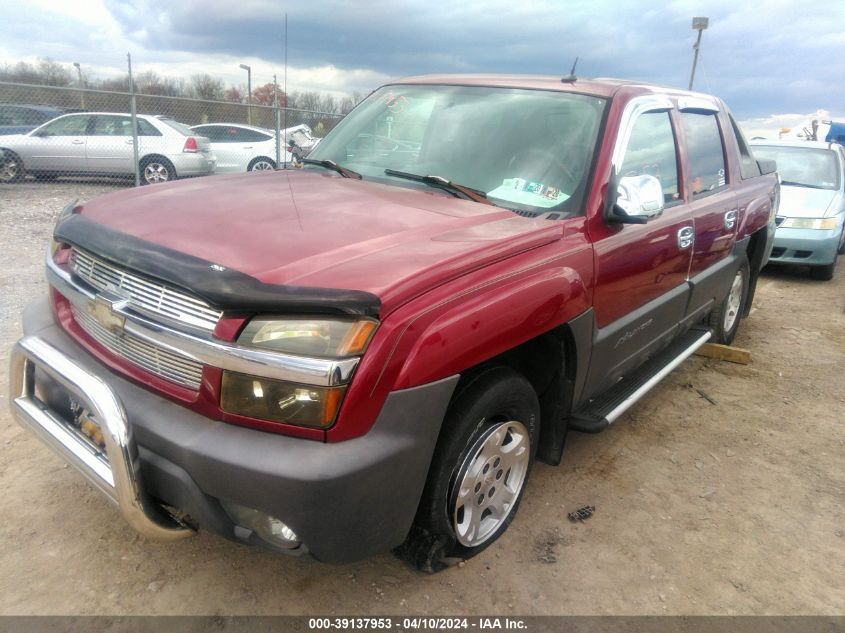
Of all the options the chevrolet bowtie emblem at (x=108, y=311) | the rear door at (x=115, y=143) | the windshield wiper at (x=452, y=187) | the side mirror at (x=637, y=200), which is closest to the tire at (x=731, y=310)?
the side mirror at (x=637, y=200)

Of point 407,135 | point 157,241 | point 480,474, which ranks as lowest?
point 480,474

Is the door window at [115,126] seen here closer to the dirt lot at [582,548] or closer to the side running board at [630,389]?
the dirt lot at [582,548]

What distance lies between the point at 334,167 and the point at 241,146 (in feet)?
36.2

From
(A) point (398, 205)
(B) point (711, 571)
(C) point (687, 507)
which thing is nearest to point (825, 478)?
(C) point (687, 507)

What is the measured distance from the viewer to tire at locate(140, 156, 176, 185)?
→ 11.6 metres

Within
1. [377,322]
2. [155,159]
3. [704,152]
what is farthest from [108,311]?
[155,159]

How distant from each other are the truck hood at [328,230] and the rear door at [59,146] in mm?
10205

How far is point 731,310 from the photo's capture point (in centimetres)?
525

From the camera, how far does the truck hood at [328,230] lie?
197cm

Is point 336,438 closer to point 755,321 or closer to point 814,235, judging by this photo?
point 755,321

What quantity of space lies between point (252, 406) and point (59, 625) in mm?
1105

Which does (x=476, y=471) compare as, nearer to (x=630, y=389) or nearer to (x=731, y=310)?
(x=630, y=389)

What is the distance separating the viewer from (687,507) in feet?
10.2

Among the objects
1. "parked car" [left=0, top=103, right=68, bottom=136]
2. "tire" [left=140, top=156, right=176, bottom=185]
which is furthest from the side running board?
"parked car" [left=0, top=103, right=68, bottom=136]
